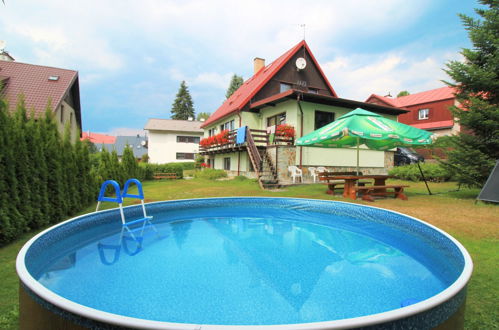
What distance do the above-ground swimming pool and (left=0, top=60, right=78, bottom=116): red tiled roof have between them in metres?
15.3

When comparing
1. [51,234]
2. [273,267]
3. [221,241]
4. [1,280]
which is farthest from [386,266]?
[51,234]

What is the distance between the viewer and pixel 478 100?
881 cm

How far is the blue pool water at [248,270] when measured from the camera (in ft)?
9.34

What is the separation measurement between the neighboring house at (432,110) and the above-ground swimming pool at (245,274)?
87.4 feet

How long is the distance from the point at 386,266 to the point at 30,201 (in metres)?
7.10

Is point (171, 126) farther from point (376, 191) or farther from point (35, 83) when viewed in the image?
point (376, 191)

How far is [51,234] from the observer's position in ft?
14.6

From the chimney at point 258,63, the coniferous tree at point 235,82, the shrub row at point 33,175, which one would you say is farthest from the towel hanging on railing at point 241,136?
the coniferous tree at point 235,82

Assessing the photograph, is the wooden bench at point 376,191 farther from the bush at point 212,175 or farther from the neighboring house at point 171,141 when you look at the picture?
the neighboring house at point 171,141

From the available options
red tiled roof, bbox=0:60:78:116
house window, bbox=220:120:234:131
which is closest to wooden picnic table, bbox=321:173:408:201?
house window, bbox=220:120:234:131

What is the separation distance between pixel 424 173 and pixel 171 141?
29545mm

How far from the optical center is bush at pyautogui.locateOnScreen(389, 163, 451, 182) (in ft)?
47.4

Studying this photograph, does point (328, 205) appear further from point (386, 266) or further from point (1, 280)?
point (1, 280)

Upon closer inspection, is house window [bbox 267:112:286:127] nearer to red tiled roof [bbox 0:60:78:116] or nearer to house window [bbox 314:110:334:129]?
house window [bbox 314:110:334:129]
